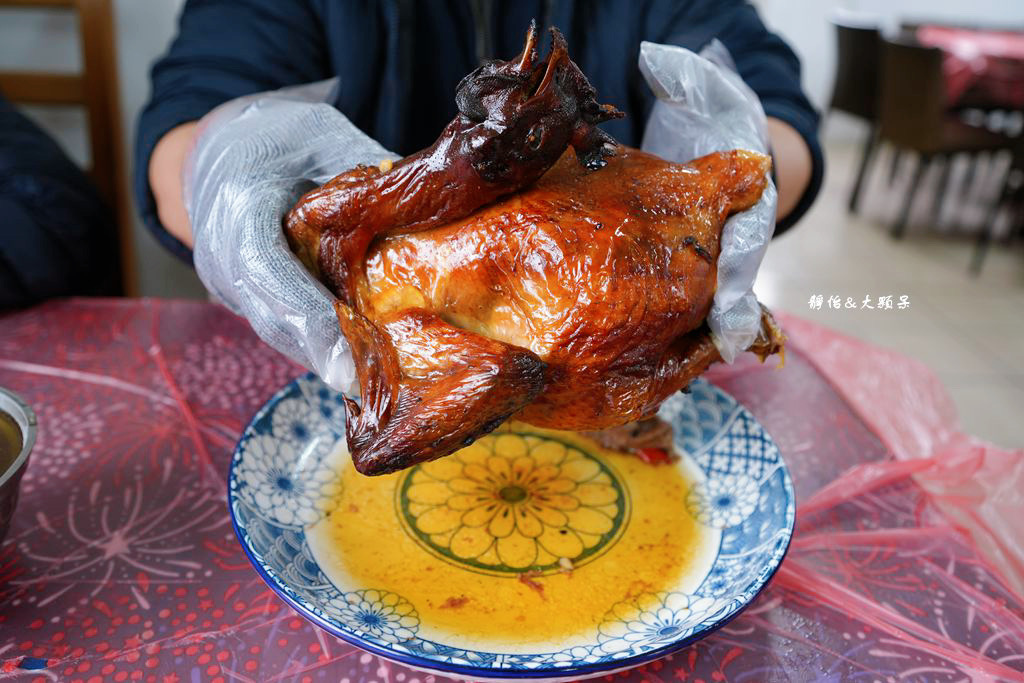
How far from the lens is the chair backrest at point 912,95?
12.6 feet

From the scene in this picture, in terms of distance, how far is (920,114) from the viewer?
4035 mm

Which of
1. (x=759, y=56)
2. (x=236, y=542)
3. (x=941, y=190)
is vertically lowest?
(x=941, y=190)

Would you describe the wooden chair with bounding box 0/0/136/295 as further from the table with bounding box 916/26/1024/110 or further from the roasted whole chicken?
the table with bounding box 916/26/1024/110

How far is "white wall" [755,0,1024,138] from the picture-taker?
6.10 metres

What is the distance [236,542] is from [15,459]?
245 millimetres

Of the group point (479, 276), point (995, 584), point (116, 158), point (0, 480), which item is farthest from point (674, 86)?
point (116, 158)

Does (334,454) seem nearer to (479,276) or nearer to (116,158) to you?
(479,276)

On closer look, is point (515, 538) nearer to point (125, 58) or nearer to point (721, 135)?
point (721, 135)

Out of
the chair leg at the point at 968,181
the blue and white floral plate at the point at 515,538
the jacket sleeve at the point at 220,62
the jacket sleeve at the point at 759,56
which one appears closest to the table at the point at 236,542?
the blue and white floral plate at the point at 515,538

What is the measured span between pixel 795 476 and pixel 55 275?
128 centimetres

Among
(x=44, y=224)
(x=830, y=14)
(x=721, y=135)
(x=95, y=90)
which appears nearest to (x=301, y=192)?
(x=721, y=135)

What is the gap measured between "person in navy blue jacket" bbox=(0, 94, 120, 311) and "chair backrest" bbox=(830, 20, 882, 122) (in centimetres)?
447

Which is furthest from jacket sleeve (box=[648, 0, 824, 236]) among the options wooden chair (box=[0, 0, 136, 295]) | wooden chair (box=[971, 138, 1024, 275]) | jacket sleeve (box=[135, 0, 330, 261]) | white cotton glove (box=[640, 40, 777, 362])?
wooden chair (box=[971, 138, 1024, 275])

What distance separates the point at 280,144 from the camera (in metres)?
0.86
